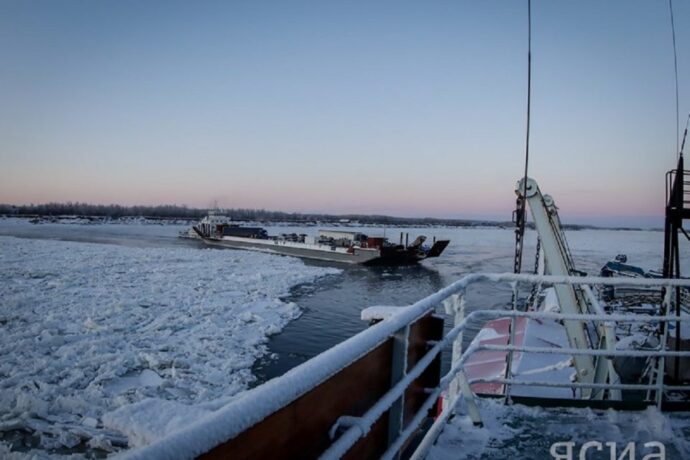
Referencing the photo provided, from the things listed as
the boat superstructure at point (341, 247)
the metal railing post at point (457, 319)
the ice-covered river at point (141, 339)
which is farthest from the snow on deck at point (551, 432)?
the boat superstructure at point (341, 247)

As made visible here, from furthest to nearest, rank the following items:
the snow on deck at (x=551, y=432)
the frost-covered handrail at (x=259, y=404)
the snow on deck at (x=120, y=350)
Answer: the snow on deck at (x=120, y=350)
the snow on deck at (x=551, y=432)
the frost-covered handrail at (x=259, y=404)

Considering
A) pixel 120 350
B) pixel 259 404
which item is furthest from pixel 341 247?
pixel 259 404

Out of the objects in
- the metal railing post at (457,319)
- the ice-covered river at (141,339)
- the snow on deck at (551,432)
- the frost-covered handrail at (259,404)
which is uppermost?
the frost-covered handrail at (259,404)

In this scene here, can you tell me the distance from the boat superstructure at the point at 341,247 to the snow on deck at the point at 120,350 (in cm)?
1471

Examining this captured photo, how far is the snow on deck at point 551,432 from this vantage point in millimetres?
2781

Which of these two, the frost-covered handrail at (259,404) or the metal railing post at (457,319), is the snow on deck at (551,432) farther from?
the frost-covered handrail at (259,404)

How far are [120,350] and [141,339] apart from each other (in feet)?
2.97

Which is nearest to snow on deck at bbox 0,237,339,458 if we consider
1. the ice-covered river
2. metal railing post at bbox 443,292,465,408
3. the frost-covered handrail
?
the ice-covered river

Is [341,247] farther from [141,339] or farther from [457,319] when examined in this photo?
[457,319]

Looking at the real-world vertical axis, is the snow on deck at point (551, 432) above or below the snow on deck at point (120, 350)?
above

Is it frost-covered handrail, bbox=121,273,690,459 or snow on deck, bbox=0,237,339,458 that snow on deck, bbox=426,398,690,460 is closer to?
frost-covered handrail, bbox=121,273,690,459

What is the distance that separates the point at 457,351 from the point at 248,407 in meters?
2.52

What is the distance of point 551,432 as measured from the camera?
309 cm

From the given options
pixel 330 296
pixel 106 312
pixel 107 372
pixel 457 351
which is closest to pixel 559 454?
pixel 457 351
